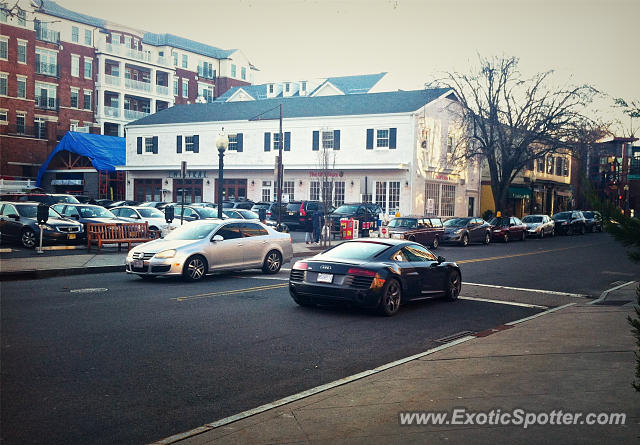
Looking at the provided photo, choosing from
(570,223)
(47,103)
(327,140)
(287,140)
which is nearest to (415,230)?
(327,140)

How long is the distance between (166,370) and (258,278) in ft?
30.9

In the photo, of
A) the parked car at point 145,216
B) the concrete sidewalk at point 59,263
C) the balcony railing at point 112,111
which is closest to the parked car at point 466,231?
the parked car at point 145,216

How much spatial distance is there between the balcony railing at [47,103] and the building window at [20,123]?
13.7 ft

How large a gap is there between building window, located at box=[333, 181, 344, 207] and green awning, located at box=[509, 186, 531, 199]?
767 inches

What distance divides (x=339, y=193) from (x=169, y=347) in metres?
38.4

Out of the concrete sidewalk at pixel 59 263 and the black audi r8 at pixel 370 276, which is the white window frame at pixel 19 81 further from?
the black audi r8 at pixel 370 276

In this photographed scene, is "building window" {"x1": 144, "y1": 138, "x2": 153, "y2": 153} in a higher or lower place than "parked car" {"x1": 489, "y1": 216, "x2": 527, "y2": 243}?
higher

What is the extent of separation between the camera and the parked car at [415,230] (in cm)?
2812

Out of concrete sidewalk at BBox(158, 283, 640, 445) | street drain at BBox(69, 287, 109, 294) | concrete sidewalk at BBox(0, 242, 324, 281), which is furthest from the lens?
concrete sidewalk at BBox(0, 242, 324, 281)

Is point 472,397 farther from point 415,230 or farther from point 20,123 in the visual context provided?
point 20,123

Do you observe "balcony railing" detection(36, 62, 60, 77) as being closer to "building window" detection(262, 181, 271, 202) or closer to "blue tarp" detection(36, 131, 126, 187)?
"blue tarp" detection(36, 131, 126, 187)

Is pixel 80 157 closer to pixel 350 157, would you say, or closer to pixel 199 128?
pixel 199 128

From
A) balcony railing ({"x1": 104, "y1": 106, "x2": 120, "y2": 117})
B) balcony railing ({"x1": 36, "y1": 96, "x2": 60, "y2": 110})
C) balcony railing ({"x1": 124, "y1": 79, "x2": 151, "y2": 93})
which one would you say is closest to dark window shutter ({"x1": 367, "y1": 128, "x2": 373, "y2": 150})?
balcony railing ({"x1": 104, "y1": 106, "x2": 120, "y2": 117})

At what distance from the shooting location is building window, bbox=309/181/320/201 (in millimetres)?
47969
